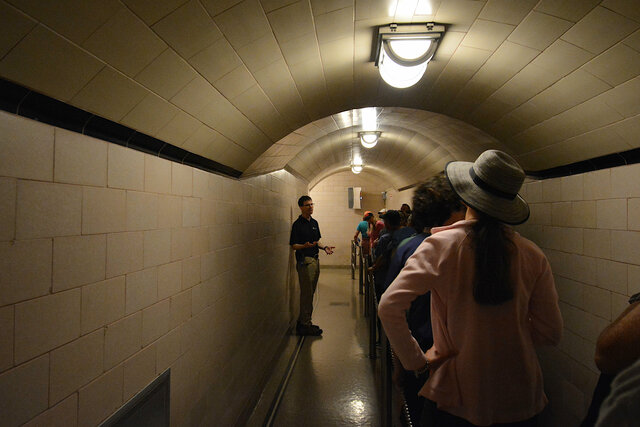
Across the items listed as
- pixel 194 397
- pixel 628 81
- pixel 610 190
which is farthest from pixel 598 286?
pixel 194 397

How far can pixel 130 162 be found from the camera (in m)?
1.56

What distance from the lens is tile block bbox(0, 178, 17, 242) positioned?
96 cm

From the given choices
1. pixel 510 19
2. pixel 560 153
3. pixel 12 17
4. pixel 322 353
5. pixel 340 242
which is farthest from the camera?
pixel 340 242

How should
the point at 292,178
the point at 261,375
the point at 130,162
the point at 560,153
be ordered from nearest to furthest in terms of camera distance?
the point at 130,162 → the point at 560,153 → the point at 261,375 → the point at 292,178

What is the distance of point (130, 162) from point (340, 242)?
10.6 m

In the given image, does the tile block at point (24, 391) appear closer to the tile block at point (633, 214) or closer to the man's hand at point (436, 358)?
the man's hand at point (436, 358)

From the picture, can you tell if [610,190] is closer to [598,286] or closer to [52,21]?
[598,286]

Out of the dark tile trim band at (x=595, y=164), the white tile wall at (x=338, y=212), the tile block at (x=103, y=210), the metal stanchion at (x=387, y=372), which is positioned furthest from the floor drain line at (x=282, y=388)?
the white tile wall at (x=338, y=212)

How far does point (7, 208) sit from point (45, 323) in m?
0.38


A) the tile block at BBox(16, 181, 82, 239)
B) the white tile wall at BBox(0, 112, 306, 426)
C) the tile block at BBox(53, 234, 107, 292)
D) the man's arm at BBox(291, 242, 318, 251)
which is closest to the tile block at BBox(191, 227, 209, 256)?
the white tile wall at BBox(0, 112, 306, 426)

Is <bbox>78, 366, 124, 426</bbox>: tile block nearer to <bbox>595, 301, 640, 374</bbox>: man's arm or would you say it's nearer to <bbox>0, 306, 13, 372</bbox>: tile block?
<bbox>0, 306, 13, 372</bbox>: tile block

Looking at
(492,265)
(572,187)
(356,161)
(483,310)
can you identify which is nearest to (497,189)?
(492,265)

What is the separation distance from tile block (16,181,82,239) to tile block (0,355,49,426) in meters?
0.39

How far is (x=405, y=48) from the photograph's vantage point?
212 cm
